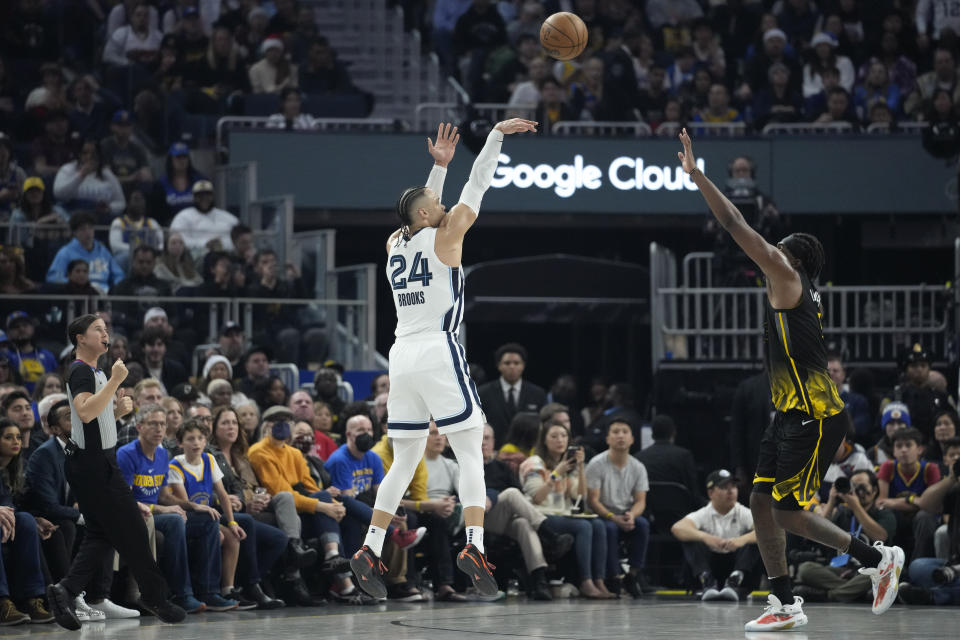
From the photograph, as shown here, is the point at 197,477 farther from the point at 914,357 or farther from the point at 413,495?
the point at 914,357

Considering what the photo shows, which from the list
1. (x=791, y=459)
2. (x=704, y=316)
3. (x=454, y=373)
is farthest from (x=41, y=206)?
(x=791, y=459)

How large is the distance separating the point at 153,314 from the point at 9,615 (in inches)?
237

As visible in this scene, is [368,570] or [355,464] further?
[355,464]

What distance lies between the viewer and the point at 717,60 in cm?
2350

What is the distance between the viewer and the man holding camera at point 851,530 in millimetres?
12531

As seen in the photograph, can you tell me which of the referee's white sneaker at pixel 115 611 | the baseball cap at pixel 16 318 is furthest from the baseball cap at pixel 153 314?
the referee's white sneaker at pixel 115 611

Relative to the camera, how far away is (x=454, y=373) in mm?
9148

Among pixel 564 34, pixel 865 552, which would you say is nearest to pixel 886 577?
pixel 865 552

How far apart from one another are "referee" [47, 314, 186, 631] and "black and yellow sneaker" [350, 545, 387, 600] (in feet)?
5.19

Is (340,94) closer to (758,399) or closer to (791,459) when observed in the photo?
(758,399)

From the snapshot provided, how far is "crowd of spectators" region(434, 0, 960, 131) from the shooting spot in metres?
22.4

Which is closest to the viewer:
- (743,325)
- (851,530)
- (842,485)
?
(842,485)

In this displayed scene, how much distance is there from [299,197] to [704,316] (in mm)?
6127

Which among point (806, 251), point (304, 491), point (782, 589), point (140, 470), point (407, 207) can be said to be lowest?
point (782, 589)
